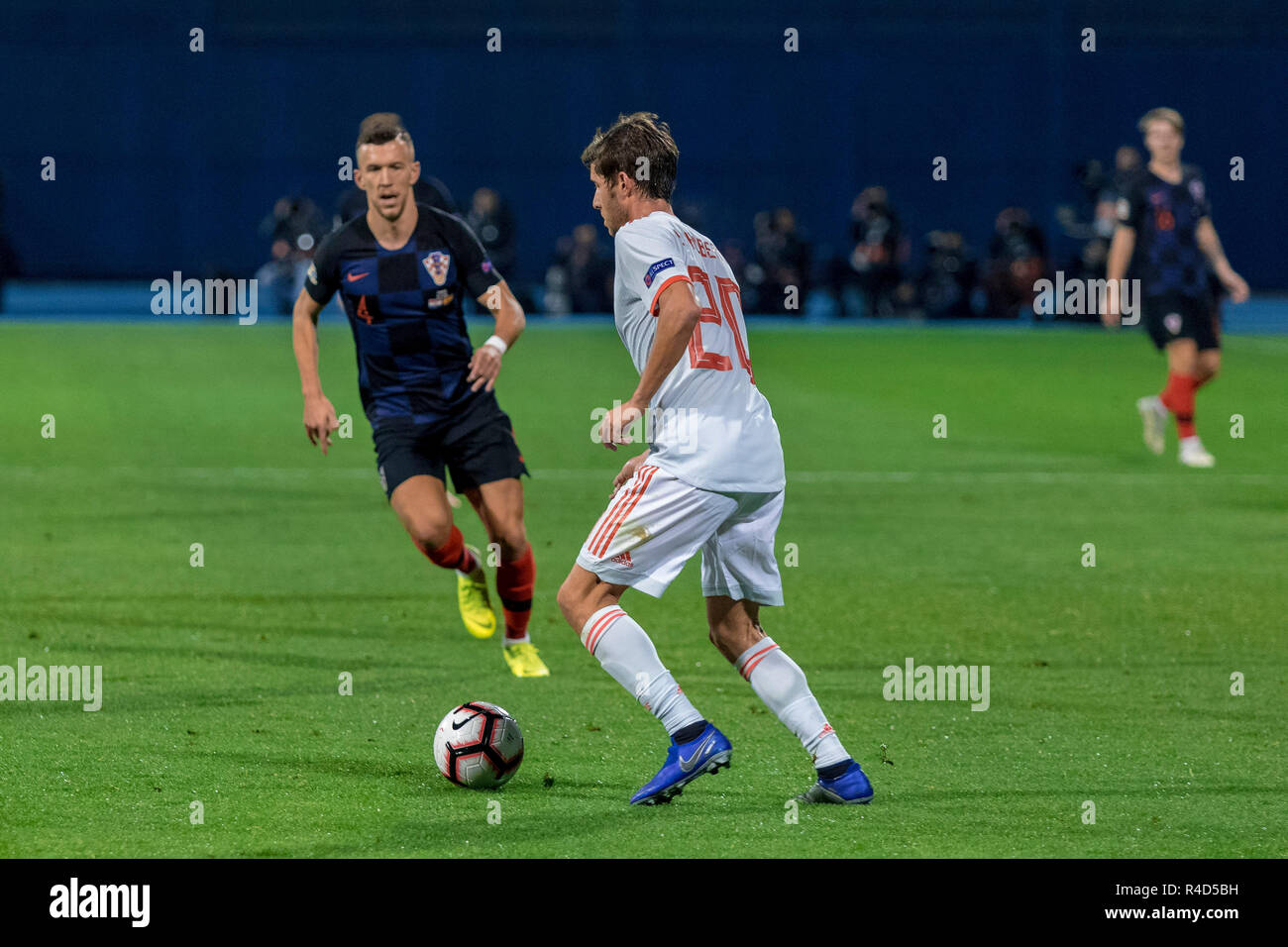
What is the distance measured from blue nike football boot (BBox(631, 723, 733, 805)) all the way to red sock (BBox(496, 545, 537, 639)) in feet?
8.84

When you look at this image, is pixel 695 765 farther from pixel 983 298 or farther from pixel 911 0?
pixel 911 0

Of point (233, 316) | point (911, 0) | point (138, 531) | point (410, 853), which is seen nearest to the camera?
point (410, 853)

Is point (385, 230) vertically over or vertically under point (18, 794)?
over

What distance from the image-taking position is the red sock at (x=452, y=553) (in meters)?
8.64

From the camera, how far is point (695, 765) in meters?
5.82

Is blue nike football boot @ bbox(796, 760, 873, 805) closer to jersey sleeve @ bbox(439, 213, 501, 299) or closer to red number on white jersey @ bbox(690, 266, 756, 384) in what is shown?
red number on white jersey @ bbox(690, 266, 756, 384)

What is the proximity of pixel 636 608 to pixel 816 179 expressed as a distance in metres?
31.9

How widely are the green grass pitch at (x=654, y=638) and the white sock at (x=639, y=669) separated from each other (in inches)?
12.7

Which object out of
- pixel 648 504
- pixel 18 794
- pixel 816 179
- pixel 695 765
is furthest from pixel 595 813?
pixel 816 179

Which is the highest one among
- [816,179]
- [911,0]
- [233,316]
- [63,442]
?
[911,0]

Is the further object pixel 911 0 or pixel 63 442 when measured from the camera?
pixel 911 0

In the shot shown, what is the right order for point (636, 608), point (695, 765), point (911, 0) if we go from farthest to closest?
point (911, 0)
point (636, 608)
point (695, 765)

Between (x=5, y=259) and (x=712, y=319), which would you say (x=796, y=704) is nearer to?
(x=712, y=319)

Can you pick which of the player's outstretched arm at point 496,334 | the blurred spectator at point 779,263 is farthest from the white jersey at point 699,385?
the blurred spectator at point 779,263
